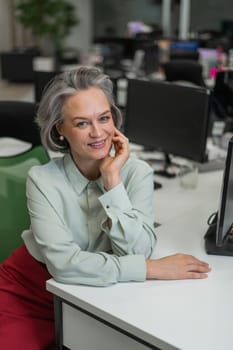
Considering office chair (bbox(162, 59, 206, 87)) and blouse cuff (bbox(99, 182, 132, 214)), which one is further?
office chair (bbox(162, 59, 206, 87))

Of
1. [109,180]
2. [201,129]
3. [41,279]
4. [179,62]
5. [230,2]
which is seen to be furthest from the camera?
[230,2]

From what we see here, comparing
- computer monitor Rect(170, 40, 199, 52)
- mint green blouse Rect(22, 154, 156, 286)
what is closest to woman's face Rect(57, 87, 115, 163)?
mint green blouse Rect(22, 154, 156, 286)

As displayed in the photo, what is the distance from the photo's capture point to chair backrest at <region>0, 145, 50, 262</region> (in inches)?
73.2

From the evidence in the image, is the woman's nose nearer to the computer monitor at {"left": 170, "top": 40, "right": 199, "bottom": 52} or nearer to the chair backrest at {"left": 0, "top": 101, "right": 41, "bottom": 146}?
the chair backrest at {"left": 0, "top": 101, "right": 41, "bottom": 146}

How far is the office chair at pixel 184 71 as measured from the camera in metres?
4.80

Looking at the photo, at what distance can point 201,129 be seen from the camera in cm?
216

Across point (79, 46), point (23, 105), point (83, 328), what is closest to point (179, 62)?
point (23, 105)

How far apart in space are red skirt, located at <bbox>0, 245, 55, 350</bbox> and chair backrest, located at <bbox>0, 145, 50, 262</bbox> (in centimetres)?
24

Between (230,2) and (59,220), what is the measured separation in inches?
285

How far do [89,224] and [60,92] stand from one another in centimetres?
45

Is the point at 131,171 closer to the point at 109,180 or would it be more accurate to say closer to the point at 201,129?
the point at 109,180

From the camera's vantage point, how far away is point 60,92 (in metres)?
1.47

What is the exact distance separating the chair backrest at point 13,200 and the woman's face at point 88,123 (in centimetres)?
45

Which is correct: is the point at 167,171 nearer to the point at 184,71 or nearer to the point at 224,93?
the point at 224,93
